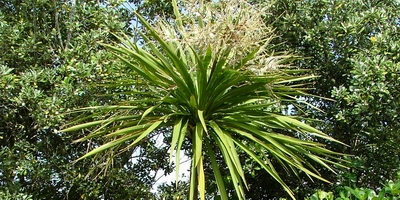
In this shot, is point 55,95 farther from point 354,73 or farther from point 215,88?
point 354,73

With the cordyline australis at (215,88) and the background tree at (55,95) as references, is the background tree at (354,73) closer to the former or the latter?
the cordyline australis at (215,88)

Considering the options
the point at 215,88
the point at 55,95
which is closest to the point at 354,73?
the point at 215,88

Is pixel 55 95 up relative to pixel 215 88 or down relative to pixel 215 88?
up

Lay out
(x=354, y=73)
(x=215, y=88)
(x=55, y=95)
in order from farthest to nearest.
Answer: (x=55, y=95)
(x=354, y=73)
(x=215, y=88)

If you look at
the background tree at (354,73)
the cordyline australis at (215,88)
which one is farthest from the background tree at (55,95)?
the background tree at (354,73)

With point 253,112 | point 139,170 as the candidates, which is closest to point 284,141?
point 253,112

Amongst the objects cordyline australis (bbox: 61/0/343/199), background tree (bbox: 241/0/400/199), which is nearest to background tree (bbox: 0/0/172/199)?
cordyline australis (bbox: 61/0/343/199)

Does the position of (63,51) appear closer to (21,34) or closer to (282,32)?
(21,34)

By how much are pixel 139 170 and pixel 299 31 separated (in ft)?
7.30

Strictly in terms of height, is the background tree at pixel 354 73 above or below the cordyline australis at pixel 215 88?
above

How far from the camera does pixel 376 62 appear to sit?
154 inches

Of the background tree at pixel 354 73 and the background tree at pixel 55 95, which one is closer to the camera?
the background tree at pixel 354 73

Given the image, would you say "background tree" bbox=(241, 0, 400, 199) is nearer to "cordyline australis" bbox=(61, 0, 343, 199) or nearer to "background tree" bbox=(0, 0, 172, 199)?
"cordyline australis" bbox=(61, 0, 343, 199)

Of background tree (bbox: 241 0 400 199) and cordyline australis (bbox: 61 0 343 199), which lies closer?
cordyline australis (bbox: 61 0 343 199)
